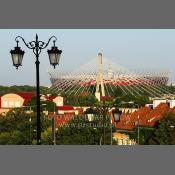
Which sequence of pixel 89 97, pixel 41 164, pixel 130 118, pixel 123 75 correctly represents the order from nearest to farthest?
1. pixel 41 164
2. pixel 130 118
3. pixel 89 97
4. pixel 123 75

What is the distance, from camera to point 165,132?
2750 centimetres

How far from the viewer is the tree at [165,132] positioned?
26562mm

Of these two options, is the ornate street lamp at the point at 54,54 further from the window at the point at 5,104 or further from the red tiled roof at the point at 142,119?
the window at the point at 5,104

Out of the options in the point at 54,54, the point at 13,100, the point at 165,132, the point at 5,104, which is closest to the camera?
the point at 54,54

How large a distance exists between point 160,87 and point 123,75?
7479 mm

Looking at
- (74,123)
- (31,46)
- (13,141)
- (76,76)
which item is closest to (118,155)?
(31,46)

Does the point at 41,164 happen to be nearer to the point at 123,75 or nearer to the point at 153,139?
the point at 153,139

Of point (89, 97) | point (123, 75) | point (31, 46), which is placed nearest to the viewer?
point (31, 46)

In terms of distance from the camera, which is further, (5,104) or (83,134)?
(5,104)

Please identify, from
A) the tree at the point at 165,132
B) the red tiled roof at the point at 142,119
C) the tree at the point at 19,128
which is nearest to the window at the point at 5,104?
the red tiled roof at the point at 142,119

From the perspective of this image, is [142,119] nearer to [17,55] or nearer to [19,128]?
[19,128]

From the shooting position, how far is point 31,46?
290 inches

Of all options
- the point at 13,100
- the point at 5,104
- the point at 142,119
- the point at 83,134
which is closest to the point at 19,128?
the point at 83,134

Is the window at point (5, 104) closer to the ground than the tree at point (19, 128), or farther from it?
→ farther from it
